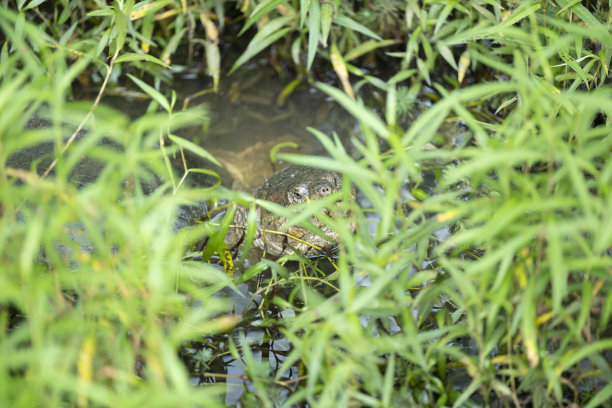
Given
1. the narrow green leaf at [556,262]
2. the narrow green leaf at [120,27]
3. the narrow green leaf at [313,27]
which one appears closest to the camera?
the narrow green leaf at [556,262]

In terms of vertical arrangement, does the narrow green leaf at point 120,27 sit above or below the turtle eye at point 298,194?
above

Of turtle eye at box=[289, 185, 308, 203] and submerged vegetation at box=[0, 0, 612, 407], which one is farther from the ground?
submerged vegetation at box=[0, 0, 612, 407]

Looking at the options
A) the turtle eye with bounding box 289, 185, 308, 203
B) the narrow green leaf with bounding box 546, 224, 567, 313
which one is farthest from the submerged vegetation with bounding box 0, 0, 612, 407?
the turtle eye with bounding box 289, 185, 308, 203

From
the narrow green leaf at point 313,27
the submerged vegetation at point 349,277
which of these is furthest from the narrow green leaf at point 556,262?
the narrow green leaf at point 313,27

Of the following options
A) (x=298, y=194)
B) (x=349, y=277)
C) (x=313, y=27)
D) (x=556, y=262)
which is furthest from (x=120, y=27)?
(x=556, y=262)

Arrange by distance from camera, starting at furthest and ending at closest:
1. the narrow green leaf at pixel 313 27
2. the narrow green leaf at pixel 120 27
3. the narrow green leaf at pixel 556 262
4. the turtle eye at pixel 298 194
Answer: the turtle eye at pixel 298 194, the narrow green leaf at pixel 313 27, the narrow green leaf at pixel 120 27, the narrow green leaf at pixel 556 262

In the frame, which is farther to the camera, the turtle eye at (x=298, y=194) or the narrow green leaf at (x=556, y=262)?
the turtle eye at (x=298, y=194)

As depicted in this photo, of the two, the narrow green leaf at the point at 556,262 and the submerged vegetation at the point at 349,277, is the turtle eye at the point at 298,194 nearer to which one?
the submerged vegetation at the point at 349,277

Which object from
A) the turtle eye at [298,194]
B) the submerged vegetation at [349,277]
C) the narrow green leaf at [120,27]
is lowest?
the turtle eye at [298,194]

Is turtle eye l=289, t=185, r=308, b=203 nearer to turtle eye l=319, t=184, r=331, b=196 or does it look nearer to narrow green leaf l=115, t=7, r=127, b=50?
turtle eye l=319, t=184, r=331, b=196

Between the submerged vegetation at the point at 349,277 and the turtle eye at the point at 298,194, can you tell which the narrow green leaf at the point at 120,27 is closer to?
the submerged vegetation at the point at 349,277

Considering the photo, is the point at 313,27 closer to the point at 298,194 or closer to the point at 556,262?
the point at 298,194

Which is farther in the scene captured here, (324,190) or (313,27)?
(324,190)

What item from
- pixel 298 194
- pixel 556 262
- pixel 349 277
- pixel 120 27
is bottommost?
pixel 298 194
